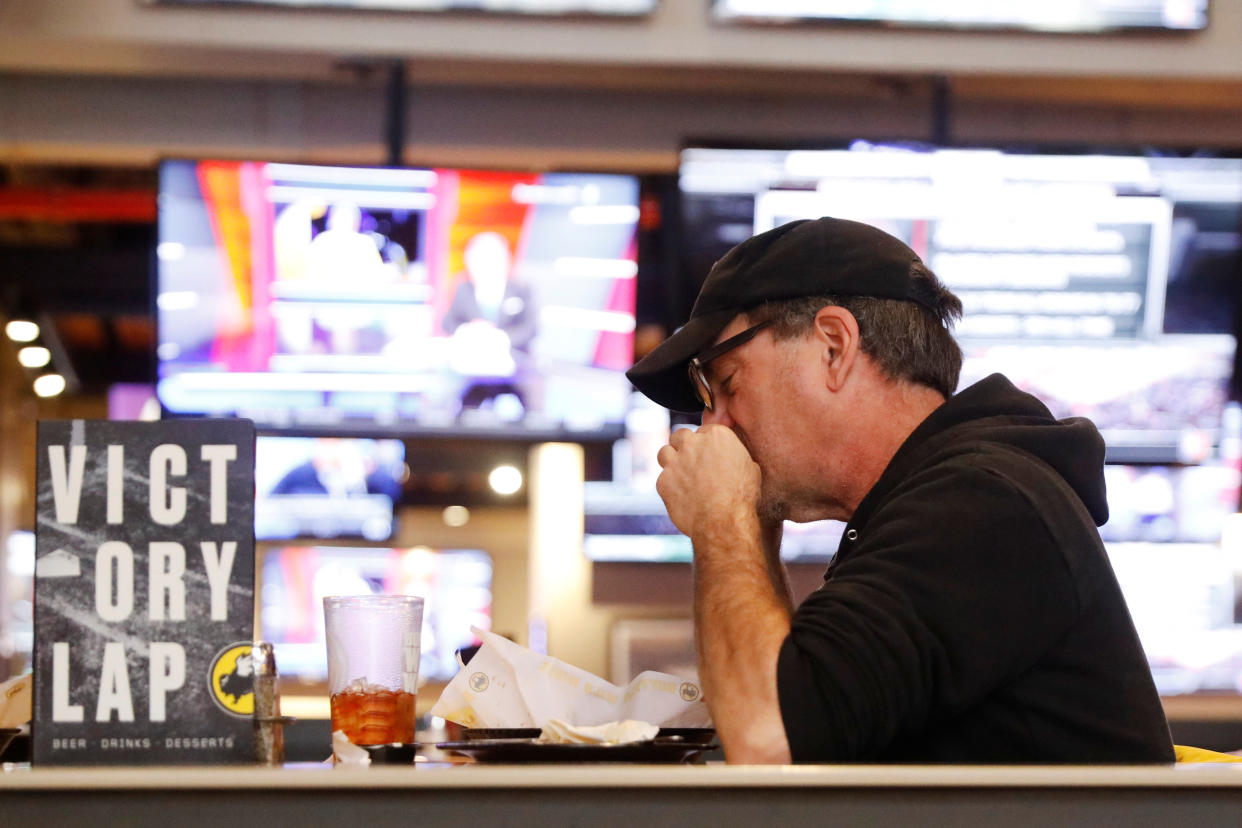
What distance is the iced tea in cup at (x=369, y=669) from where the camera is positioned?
1229 mm

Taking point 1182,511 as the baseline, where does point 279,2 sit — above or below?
above

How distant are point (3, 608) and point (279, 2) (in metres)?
5.27

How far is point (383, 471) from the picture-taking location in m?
5.48

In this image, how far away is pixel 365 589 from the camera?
6.47 meters

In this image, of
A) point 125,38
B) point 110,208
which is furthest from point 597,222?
point 110,208

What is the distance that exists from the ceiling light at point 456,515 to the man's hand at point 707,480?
7326 mm

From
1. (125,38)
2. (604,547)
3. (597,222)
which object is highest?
(125,38)

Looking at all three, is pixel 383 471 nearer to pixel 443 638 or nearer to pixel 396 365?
pixel 443 638

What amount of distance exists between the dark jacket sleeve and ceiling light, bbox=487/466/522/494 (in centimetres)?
698

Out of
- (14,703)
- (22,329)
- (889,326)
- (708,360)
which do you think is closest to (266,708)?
(14,703)

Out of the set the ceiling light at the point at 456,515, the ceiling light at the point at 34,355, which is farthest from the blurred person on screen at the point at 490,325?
the ceiling light at the point at 456,515

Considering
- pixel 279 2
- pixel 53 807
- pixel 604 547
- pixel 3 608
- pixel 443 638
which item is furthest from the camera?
pixel 3 608

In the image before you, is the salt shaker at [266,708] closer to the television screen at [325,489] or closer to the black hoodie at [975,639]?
the black hoodie at [975,639]

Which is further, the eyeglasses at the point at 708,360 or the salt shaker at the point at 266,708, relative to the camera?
the eyeglasses at the point at 708,360
